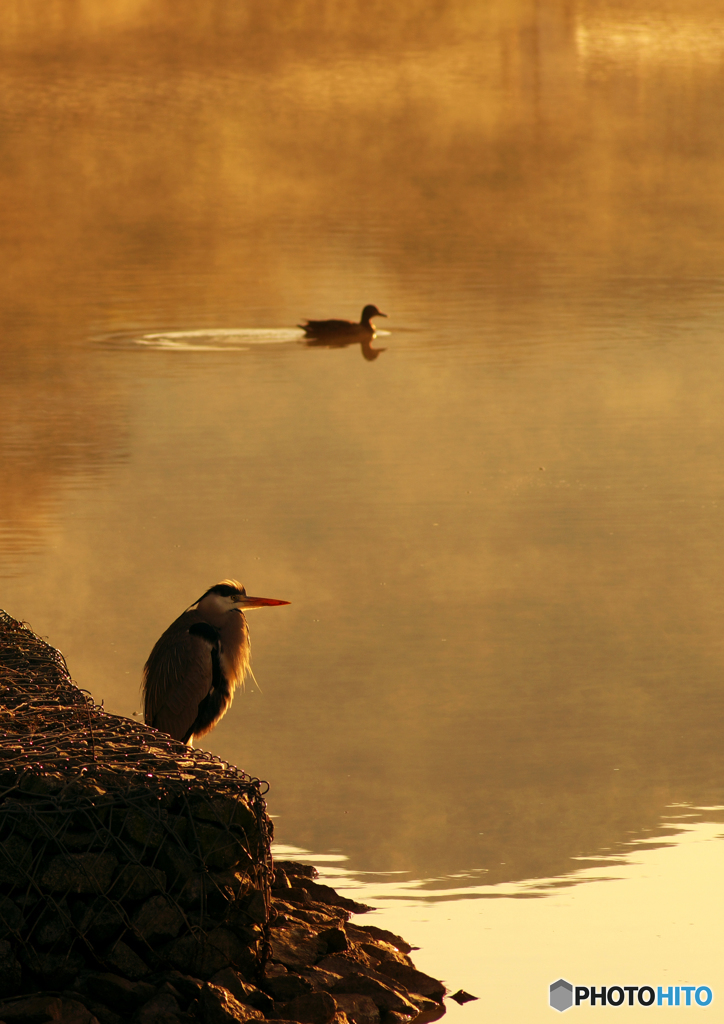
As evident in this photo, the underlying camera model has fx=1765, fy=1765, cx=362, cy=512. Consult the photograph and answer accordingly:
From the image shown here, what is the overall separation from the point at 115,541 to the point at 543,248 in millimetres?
21071

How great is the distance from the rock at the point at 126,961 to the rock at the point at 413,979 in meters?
1.16

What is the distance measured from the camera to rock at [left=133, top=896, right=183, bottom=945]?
6223 millimetres

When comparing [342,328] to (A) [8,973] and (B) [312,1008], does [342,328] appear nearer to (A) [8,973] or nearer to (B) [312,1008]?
(B) [312,1008]

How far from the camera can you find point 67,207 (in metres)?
42.3

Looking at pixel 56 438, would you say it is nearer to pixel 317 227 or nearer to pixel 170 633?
pixel 170 633

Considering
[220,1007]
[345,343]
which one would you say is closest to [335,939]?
[220,1007]

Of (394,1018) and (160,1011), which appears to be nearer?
(160,1011)

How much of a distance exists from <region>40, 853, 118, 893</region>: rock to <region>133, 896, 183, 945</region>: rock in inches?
6.3

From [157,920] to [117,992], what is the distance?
0.29 m

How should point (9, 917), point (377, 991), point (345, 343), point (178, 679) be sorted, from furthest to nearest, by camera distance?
point (345, 343) < point (178, 679) < point (377, 991) < point (9, 917)

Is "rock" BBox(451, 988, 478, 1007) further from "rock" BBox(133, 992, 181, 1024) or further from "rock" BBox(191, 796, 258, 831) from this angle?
"rock" BBox(133, 992, 181, 1024)

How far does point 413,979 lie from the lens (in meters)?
6.97

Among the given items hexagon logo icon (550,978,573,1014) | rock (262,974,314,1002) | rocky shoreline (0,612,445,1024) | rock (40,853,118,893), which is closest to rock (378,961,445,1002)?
rocky shoreline (0,612,445,1024)

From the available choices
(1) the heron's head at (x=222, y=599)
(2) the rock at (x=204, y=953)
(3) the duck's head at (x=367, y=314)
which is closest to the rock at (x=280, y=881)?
(2) the rock at (x=204, y=953)
